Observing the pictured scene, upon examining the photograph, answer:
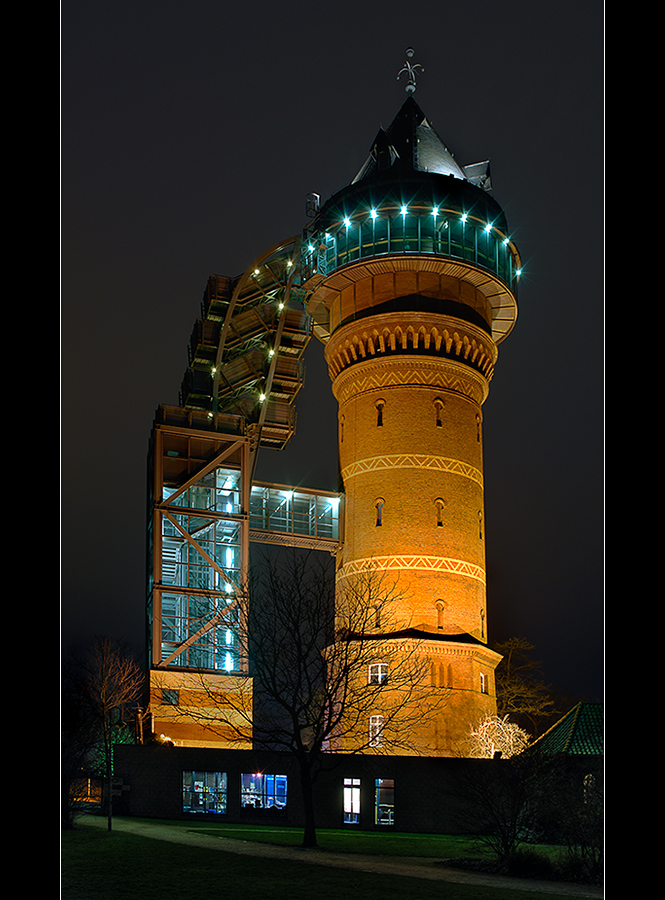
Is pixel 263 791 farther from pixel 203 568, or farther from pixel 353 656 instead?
pixel 203 568

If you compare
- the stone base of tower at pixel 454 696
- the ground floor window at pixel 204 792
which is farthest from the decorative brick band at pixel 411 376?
the ground floor window at pixel 204 792

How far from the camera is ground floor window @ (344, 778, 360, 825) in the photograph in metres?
40.2

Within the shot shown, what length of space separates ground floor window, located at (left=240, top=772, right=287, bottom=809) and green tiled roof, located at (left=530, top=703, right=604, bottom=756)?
9.51 meters

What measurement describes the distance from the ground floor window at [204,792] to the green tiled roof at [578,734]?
11.6 m

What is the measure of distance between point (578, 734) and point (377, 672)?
9.13m

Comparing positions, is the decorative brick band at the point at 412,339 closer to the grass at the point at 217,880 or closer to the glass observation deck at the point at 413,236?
the glass observation deck at the point at 413,236

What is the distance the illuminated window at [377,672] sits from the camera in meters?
46.0

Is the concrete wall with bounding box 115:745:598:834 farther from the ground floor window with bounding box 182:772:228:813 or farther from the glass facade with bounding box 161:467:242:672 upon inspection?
the glass facade with bounding box 161:467:242:672

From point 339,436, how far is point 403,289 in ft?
25.5

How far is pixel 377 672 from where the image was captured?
46688 millimetres

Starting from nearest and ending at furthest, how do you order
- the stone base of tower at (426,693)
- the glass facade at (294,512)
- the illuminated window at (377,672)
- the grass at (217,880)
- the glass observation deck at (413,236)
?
1. the grass at (217,880)
2. the stone base of tower at (426,693)
3. the illuminated window at (377,672)
4. the glass observation deck at (413,236)
5. the glass facade at (294,512)

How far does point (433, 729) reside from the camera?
4528 centimetres

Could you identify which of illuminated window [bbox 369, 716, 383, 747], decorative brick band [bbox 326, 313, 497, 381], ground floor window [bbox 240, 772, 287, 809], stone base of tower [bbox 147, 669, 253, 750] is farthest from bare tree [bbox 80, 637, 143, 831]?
decorative brick band [bbox 326, 313, 497, 381]
